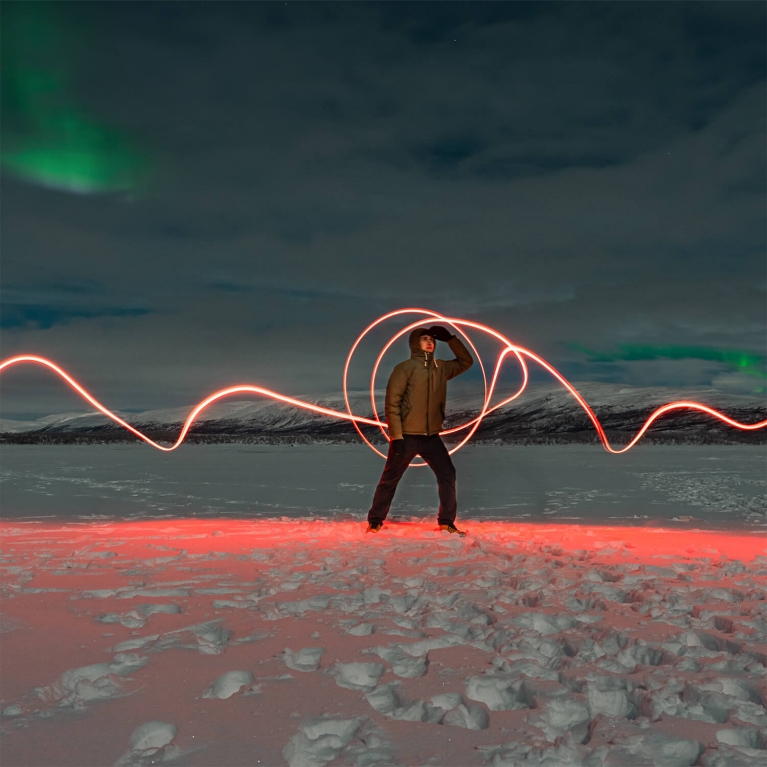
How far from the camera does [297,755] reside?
2941mm

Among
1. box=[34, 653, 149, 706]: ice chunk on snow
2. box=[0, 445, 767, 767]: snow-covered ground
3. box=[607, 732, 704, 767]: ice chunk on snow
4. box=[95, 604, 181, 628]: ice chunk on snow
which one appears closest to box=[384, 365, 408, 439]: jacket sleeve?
box=[0, 445, 767, 767]: snow-covered ground

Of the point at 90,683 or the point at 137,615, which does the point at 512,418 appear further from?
the point at 90,683

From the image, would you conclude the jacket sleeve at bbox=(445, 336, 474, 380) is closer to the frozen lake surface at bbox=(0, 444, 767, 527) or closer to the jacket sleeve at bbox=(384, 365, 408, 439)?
the jacket sleeve at bbox=(384, 365, 408, 439)

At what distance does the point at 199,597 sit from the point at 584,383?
141m

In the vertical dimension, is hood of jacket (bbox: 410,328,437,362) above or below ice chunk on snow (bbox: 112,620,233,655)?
above

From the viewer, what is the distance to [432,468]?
9891 millimetres

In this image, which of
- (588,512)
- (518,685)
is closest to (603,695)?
(518,685)

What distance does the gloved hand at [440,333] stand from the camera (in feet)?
35.1

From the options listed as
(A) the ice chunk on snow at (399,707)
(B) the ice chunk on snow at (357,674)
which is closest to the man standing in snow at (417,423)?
(B) the ice chunk on snow at (357,674)

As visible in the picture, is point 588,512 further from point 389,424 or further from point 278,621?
point 278,621

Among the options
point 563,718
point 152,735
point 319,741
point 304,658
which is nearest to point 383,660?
point 304,658

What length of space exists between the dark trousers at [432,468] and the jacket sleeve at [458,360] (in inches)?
42.9

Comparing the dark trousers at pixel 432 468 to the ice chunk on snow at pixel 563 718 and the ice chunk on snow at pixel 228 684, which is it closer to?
the ice chunk on snow at pixel 228 684

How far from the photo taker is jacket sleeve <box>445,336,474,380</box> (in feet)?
35.1
